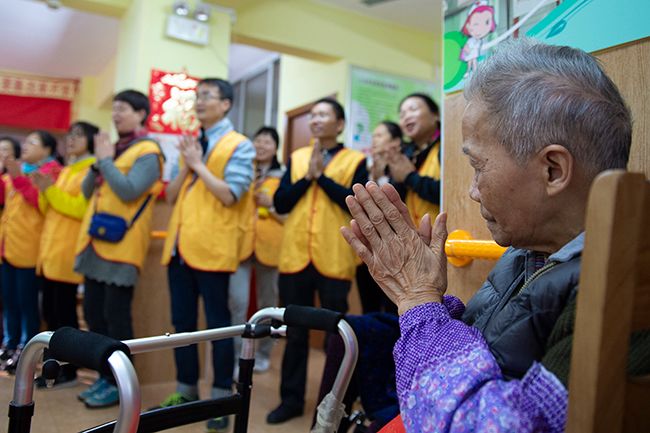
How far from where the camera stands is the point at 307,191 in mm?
2338

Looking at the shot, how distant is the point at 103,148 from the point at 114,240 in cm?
42

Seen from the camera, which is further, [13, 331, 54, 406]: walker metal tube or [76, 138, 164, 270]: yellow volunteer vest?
[76, 138, 164, 270]: yellow volunteer vest

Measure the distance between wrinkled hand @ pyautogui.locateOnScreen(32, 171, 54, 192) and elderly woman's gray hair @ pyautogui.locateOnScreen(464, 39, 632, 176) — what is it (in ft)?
8.46

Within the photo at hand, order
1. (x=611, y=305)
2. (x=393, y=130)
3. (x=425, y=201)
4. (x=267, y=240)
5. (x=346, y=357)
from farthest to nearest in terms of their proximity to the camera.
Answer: (x=267, y=240), (x=393, y=130), (x=425, y=201), (x=346, y=357), (x=611, y=305)

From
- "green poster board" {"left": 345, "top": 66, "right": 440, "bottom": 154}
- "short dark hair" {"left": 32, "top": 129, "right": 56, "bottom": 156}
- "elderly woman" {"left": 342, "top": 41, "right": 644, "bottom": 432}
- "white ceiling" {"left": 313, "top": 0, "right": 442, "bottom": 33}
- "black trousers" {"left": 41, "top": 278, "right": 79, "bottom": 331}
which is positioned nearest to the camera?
"elderly woman" {"left": 342, "top": 41, "right": 644, "bottom": 432}

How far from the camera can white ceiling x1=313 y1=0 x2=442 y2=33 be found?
4547mm

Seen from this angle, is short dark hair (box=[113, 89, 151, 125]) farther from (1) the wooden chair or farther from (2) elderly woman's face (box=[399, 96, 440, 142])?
(1) the wooden chair

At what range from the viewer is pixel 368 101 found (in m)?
4.96

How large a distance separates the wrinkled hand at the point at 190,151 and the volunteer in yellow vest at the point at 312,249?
1.31ft

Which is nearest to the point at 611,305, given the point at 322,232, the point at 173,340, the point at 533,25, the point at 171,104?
the point at 173,340

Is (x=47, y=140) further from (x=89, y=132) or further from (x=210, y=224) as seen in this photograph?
(x=210, y=224)

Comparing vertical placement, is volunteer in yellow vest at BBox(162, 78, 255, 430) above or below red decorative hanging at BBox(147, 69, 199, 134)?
below

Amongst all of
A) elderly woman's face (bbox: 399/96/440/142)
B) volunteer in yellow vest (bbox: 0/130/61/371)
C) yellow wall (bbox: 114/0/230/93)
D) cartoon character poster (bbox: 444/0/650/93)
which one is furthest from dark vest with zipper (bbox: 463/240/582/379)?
yellow wall (bbox: 114/0/230/93)

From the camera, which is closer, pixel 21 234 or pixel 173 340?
pixel 173 340
